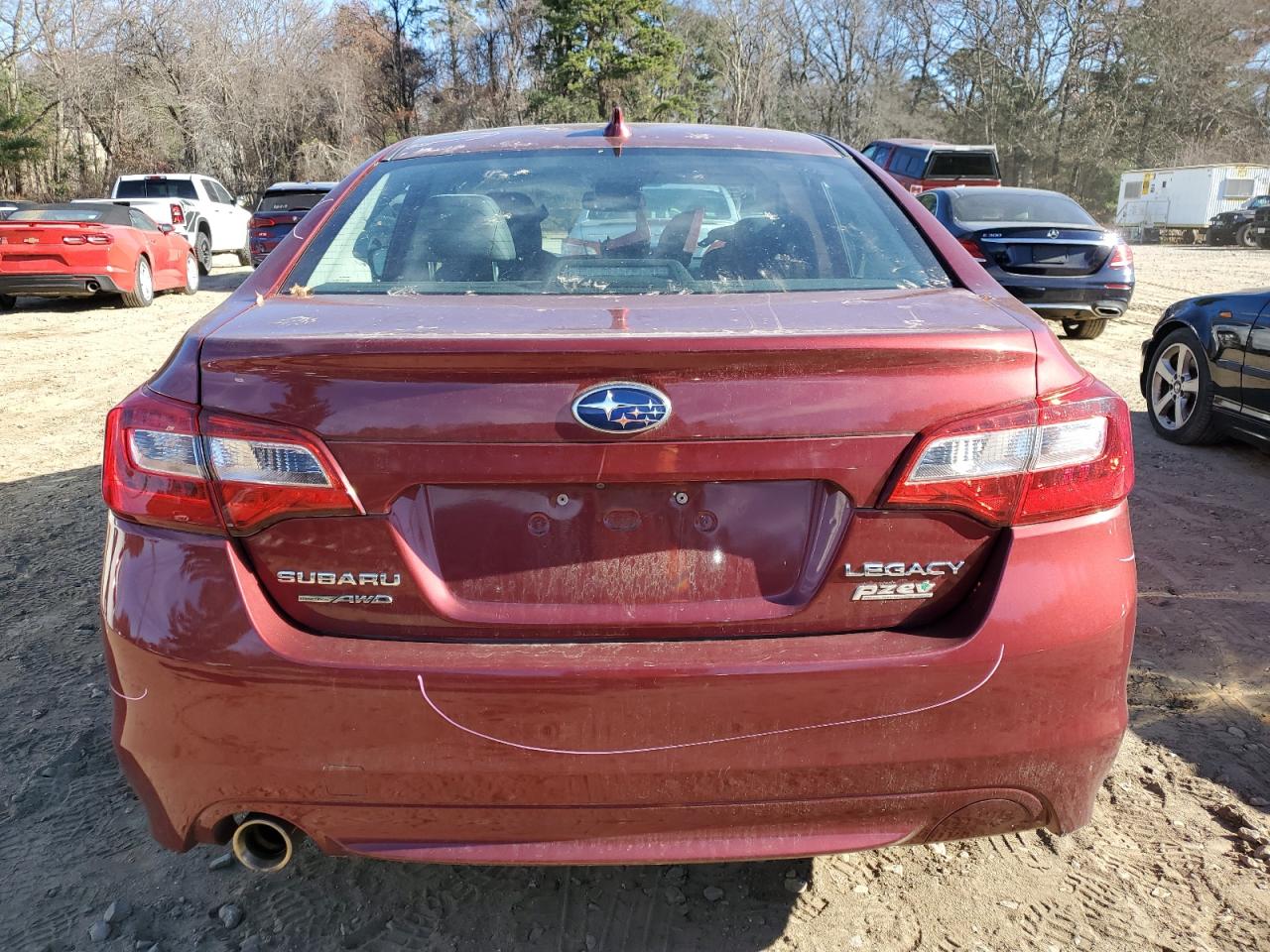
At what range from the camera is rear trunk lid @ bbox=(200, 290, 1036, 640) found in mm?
1740

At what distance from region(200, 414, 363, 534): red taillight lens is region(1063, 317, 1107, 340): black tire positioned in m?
10.2

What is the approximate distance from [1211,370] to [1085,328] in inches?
198

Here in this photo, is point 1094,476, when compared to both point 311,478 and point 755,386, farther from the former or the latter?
point 311,478

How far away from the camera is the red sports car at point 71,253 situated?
12.4m

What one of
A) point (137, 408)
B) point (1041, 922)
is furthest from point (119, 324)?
point (1041, 922)

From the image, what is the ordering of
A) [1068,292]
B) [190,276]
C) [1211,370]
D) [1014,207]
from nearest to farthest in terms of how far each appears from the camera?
1. [1211,370]
2. [1068,292]
3. [1014,207]
4. [190,276]

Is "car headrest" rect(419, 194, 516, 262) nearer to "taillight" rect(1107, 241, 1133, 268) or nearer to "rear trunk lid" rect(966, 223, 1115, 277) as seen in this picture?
"rear trunk lid" rect(966, 223, 1115, 277)

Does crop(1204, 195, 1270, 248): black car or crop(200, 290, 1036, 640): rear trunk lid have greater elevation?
crop(1204, 195, 1270, 248): black car

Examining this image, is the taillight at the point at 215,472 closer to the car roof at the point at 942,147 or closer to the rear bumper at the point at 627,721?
the rear bumper at the point at 627,721

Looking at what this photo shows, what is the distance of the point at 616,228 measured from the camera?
2686 millimetres

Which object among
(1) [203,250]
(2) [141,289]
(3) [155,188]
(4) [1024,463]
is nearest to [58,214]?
(2) [141,289]

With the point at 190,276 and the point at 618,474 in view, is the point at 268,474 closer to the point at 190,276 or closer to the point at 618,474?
the point at 618,474

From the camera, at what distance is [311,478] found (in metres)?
1.77

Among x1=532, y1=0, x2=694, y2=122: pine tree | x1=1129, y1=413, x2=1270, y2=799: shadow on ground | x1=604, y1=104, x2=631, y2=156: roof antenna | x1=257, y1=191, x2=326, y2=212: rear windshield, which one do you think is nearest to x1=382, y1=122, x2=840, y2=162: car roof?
x1=604, y1=104, x2=631, y2=156: roof antenna
